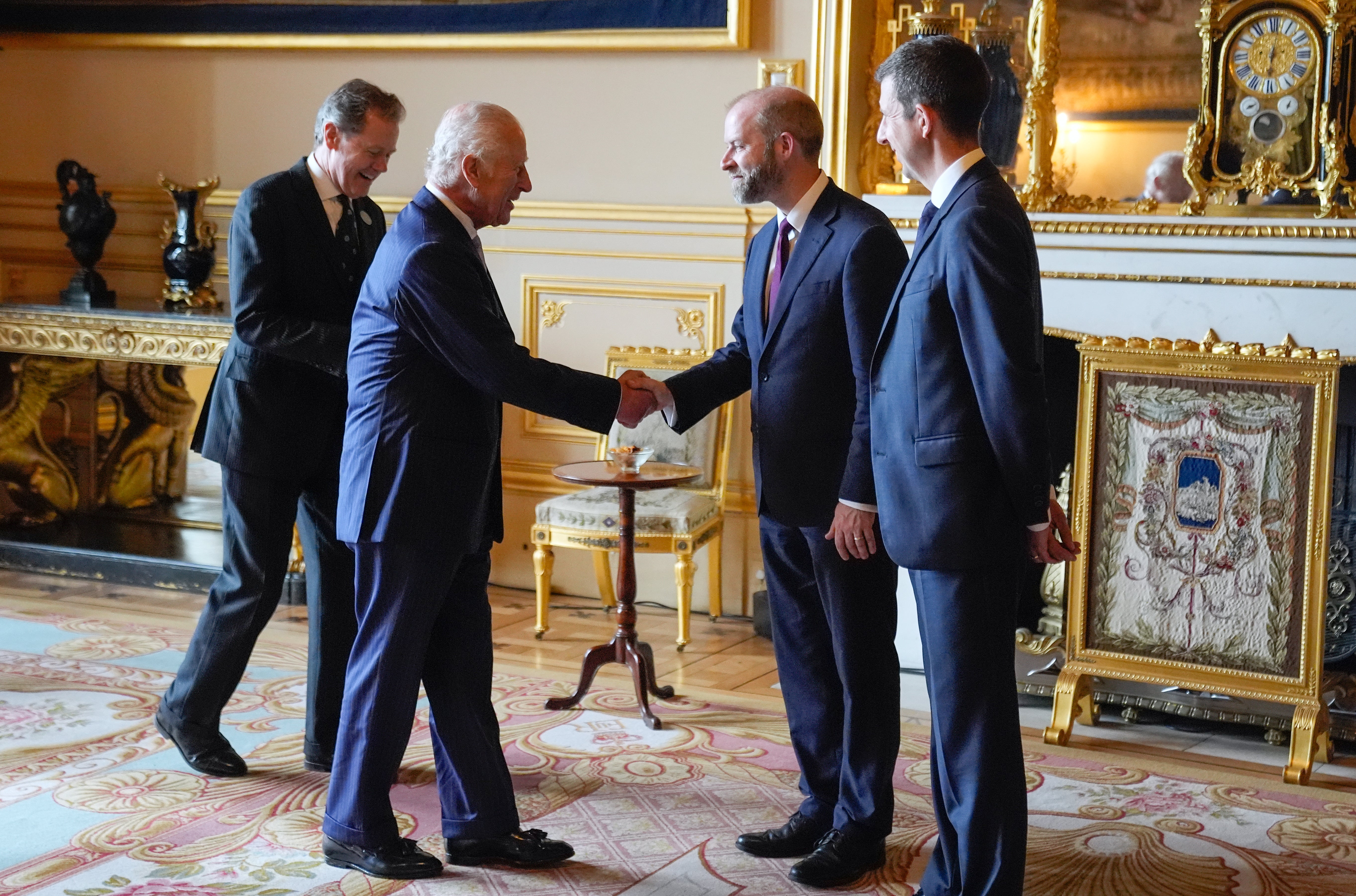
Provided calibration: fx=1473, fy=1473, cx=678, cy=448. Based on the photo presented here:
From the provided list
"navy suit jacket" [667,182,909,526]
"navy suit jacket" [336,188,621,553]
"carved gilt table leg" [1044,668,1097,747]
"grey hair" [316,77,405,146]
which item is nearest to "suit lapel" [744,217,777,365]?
"navy suit jacket" [667,182,909,526]

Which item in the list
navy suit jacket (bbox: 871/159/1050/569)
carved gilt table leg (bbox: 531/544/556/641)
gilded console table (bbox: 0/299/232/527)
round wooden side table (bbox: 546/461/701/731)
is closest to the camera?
navy suit jacket (bbox: 871/159/1050/569)

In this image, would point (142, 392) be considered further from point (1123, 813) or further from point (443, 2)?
point (1123, 813)

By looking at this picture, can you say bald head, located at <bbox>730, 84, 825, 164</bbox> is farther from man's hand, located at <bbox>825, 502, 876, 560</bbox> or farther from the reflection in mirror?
the reflection in mirror

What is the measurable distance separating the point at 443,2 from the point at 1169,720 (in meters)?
3.93

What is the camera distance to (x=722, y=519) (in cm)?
557

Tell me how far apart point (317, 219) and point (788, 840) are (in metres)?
1.89

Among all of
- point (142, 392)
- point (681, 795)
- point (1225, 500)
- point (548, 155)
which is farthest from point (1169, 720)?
point (142, 392)

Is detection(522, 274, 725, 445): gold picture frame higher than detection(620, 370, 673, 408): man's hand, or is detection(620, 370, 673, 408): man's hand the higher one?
detection(522, 274, 725, 445): gold picture frame

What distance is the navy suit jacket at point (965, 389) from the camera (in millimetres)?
2609

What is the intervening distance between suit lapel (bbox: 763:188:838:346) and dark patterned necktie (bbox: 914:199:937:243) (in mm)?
330

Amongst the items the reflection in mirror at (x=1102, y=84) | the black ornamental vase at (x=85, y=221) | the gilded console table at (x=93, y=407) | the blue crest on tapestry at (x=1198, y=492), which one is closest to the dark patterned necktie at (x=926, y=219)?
the blue crest on tapestry at (x=1198, y=492)

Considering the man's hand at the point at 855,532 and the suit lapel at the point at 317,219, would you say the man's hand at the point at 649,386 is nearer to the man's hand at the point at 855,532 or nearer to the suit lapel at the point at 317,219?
the man's hand at the point at 855,532

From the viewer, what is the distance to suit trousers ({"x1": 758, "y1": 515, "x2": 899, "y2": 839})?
3191 millimetres

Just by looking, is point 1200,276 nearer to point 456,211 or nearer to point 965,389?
point 965,389
